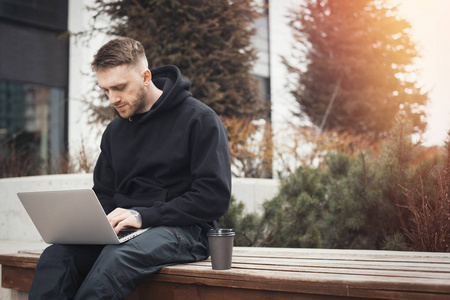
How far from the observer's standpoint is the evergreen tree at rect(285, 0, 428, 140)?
11.6 metres

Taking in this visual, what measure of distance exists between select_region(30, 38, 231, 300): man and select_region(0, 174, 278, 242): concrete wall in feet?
7.38

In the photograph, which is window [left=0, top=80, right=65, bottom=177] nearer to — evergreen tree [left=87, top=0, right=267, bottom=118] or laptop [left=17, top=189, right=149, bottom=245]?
evergreen tree [left=87, top=0, right=267, bottom=118]

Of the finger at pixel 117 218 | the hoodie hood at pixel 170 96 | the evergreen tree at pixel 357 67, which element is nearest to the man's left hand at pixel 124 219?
the finger at pixel 117 218

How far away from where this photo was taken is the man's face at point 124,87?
7.47 feet

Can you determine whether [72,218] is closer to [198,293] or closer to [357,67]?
[198,293]

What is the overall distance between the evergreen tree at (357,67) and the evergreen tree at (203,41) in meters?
5.05

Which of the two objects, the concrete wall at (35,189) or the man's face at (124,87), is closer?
the man's face at (124,87)

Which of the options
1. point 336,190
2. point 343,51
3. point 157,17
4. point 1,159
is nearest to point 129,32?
point 157,17

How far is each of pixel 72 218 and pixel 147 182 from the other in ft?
1.34

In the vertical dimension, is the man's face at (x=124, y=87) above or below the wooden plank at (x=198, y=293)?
above

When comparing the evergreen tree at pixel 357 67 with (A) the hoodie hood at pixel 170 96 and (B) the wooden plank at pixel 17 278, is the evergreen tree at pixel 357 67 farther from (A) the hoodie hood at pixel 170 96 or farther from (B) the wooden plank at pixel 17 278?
(B) the wooden plank at pixel 17 278

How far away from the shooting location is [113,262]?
1.90m

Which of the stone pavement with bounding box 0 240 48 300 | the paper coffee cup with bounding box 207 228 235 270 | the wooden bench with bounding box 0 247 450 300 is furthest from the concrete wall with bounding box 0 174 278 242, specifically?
the paper coffee cup with bounding box 207 228 235 270

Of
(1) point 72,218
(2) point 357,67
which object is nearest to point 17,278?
(1) point 72,218
